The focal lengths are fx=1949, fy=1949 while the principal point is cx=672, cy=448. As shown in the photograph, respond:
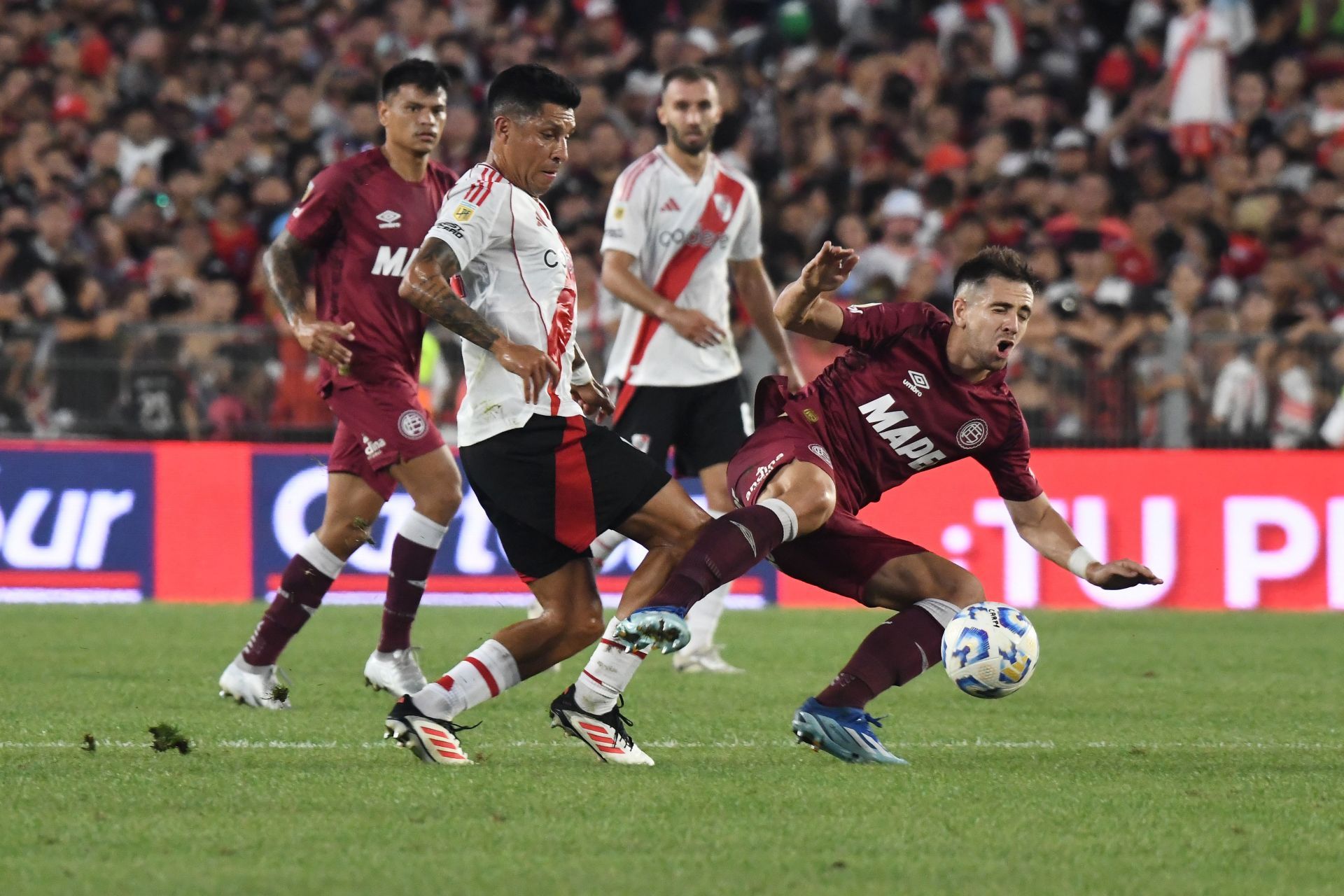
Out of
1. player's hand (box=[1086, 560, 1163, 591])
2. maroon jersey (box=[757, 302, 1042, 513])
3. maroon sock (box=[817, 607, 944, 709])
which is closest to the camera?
player's hand (box=[1086, 560, 1163, 591])

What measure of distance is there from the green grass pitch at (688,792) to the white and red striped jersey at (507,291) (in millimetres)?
1075

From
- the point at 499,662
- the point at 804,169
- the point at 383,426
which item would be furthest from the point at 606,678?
the point at 804,169

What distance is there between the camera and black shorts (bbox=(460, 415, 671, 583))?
5.81 metres

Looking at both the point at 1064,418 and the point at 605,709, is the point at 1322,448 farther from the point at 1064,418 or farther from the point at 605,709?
the point at 605,709

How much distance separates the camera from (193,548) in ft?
42.0

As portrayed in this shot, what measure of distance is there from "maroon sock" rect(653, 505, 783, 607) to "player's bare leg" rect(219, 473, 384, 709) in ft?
7.51

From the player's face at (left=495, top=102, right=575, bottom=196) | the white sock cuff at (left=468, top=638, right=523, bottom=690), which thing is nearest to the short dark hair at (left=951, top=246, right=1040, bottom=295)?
the player's face at (left=495, top=102, right=575, bottom=196)

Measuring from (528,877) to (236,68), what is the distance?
569 inches

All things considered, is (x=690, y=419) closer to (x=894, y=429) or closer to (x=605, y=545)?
(x=605, y=545)

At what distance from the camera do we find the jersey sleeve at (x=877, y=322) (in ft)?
21.1

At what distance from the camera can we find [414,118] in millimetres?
7688

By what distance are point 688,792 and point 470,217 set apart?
1785 mm

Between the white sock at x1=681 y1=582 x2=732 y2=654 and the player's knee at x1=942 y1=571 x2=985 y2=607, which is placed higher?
the player's knee at x1=942 y1=571 x2=985 y2=607

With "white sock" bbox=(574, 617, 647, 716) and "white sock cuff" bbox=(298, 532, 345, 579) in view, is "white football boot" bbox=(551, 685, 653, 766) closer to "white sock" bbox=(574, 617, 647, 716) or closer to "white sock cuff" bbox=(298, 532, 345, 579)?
"white sock" bbox=(574, 617, 647, 716)
